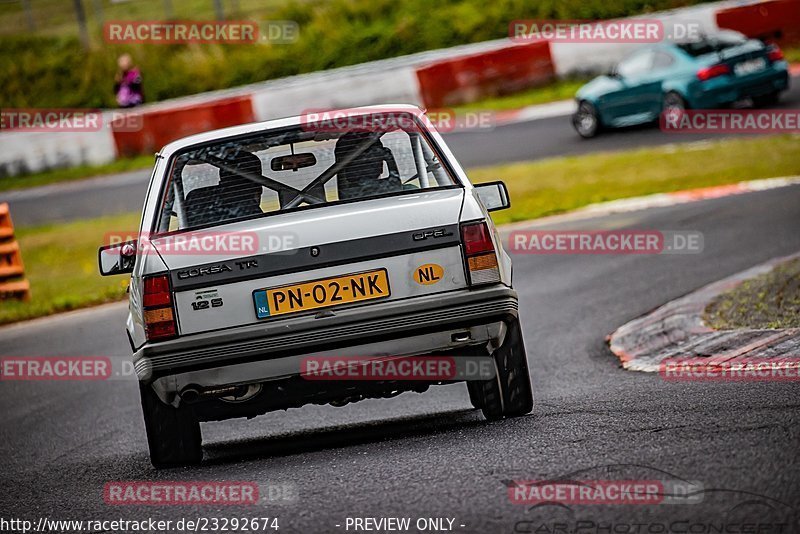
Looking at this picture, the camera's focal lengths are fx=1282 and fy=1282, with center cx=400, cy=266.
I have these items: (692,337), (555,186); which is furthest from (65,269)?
(692,337)

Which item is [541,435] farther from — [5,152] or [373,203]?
[5,152]

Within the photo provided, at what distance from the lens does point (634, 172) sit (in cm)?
1695

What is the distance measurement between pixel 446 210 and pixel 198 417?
153 cm

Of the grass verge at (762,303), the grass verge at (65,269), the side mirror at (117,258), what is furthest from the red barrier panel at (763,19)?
the side mirror at (117,258)

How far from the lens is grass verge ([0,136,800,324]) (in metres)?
15.2

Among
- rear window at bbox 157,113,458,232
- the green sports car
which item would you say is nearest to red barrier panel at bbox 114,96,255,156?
the green sports car

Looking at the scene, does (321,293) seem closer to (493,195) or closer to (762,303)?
(493,195)

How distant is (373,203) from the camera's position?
588cm

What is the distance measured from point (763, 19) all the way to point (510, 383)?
1918 centimetres

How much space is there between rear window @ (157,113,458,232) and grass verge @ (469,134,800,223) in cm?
904

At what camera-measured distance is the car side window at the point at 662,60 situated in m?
19.6

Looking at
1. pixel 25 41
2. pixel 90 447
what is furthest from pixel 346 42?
pixel 90 447

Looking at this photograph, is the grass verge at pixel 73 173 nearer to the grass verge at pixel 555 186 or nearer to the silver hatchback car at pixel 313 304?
the grass verge at pixel 555 186

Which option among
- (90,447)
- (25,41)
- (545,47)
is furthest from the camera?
(25,41)
